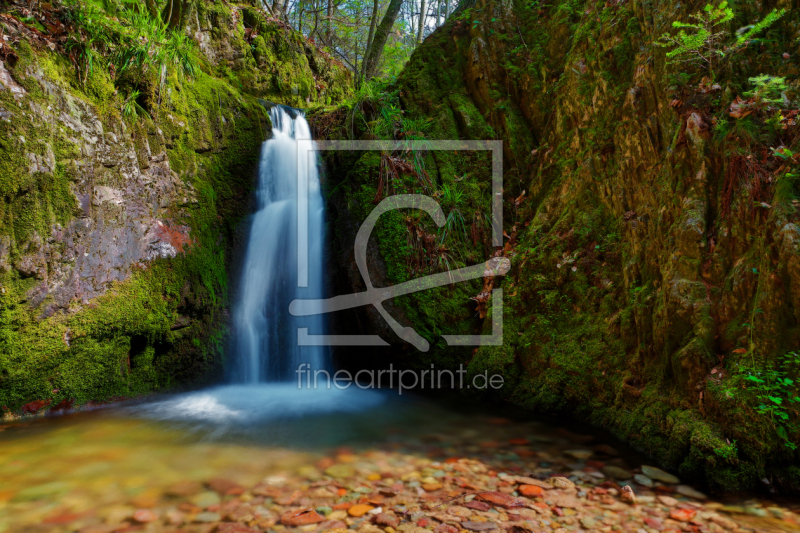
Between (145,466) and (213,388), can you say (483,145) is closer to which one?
(213,388)

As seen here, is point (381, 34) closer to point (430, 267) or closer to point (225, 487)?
point (430, 267)

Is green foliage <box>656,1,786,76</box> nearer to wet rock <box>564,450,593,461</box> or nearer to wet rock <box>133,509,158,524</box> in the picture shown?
wet rock <box>564,450,593,461</box>

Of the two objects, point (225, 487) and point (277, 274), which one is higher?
point (277, 274)

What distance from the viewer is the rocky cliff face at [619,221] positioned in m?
2.63

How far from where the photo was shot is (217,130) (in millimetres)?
5648

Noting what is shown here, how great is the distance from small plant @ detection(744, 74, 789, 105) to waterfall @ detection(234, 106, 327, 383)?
458cm

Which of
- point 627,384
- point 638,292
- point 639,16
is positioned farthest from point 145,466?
point 639,16

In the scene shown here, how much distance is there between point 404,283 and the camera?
16.8 feet

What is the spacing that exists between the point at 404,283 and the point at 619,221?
2.39 m

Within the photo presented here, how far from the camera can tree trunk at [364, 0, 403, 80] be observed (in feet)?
28.7

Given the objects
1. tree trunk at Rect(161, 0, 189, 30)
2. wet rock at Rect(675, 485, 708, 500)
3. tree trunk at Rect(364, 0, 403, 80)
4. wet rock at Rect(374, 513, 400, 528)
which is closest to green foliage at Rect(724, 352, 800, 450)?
wet rock at Rect(675, 485, 708, 500)

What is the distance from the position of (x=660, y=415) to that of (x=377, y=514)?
2.10 meters

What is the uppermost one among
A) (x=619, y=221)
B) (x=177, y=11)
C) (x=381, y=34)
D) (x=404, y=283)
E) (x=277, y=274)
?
(x=381, y=34)

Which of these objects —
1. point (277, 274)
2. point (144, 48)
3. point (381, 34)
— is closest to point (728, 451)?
point (277, 274)
